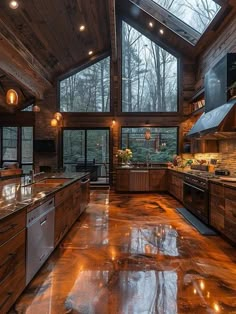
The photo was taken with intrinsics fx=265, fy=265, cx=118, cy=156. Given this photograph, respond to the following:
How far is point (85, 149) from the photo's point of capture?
9.79m

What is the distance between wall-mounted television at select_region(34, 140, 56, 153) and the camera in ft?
31.0

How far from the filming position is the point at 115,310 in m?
2.11

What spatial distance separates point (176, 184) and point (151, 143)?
2.57 m

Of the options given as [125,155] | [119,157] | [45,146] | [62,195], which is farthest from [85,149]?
[62,195]

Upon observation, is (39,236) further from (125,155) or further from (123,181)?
(125,155)

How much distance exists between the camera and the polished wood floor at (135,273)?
2.18 meters

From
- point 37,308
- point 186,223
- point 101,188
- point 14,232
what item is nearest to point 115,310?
point 37,308

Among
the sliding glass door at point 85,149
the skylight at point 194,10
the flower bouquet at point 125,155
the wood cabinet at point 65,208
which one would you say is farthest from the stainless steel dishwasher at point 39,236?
the sliding glass door at point 85,149

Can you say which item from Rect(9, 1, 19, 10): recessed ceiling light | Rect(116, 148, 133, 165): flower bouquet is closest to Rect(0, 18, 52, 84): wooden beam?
Rect(9, 1, 19, 10): recessed ceiling light

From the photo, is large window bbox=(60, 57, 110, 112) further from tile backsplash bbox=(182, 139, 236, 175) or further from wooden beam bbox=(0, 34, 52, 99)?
tile backsplash bbox=(182, 139, 236, 175)

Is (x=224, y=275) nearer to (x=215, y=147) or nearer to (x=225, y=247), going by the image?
(x=225, y=247)

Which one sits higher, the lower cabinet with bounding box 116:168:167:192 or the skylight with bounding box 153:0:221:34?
the skylight with bounding box 153:0:221:34

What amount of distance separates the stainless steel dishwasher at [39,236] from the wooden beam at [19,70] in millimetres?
4230

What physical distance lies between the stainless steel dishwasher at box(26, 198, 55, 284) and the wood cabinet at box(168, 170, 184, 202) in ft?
14.0
